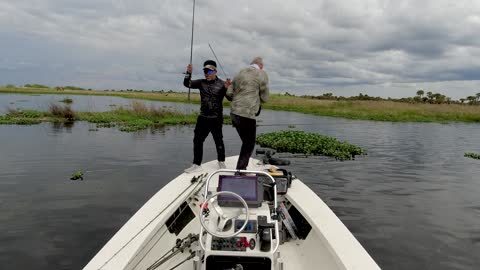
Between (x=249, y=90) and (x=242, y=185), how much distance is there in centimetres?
302

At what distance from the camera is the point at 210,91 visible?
8328 millimetres

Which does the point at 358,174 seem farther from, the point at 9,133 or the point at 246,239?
the point at 9,133

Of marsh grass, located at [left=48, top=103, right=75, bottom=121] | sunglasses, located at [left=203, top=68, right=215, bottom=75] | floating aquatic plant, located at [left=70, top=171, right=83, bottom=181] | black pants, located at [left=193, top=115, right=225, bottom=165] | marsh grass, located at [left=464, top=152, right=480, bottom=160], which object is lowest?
floating aquatic plant, located at [left=70, top=171, right=83, bottom=181]

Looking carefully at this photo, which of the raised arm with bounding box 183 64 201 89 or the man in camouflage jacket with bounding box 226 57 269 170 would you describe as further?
the raised arm with bounding box 183 64 201 89

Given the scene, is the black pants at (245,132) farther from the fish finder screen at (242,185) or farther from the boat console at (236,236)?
the boat console at (236,236)

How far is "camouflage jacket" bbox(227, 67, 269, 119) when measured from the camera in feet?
25.3

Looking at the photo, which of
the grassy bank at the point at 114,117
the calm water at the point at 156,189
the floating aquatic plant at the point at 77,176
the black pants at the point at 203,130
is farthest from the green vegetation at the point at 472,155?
the floating aquatic plant at the point at 77,176

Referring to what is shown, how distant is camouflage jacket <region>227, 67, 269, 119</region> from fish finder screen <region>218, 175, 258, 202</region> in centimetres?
271

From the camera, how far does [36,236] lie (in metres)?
8.10

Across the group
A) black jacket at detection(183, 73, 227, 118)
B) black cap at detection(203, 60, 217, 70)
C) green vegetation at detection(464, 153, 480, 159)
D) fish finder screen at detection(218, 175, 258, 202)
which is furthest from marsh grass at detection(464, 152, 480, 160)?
fish finder screen at detection(218, 175, 258, 202)

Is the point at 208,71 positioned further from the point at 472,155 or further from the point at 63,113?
the point at 63,113

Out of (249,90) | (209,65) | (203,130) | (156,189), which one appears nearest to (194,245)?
(203,130)

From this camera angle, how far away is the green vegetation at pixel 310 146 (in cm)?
1923

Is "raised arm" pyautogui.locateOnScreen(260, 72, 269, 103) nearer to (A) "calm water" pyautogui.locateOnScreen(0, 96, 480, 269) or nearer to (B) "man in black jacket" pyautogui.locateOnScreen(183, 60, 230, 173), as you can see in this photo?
(B) "man in black jacket" pyautogui.locateOnScreen(183, 60, 230, 173)
